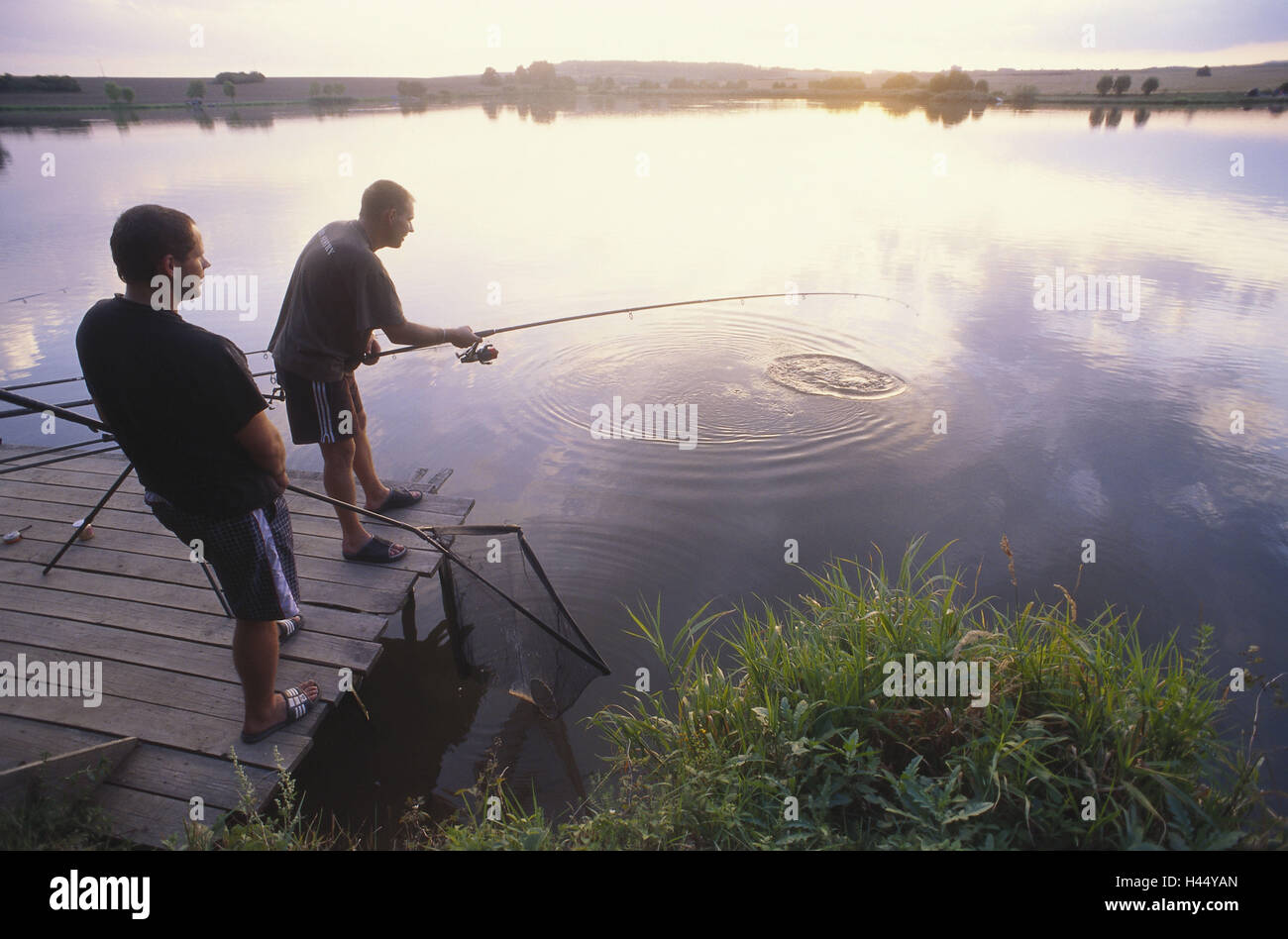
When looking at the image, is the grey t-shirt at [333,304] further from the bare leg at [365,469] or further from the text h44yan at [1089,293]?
the text h44yan at [1089,293]

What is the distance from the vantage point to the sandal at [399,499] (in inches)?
187

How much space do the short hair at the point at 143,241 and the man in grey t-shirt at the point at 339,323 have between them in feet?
4.18

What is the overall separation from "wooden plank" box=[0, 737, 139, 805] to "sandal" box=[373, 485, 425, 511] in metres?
2.03

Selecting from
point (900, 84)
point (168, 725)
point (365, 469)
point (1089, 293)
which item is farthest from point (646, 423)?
point (900, 84)

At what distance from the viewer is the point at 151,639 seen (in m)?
3.66

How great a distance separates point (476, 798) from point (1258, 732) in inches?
Result: 167

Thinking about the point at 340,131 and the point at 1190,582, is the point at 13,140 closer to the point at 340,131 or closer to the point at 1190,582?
the point at 340,131

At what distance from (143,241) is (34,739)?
8.00 feet

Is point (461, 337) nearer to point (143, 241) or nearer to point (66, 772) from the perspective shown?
point (143, 241)

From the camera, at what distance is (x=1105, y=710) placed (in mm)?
2750

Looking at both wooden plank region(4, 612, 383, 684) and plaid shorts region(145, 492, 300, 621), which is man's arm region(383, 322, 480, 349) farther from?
wooden plank region(4, 612, 383, 684)

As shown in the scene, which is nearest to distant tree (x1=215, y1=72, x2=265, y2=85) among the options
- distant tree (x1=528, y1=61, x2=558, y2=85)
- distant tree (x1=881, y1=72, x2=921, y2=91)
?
distant tree (x1=528, y1=61, x2=558, y2=85)

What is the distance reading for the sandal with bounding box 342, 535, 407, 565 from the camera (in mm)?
4312

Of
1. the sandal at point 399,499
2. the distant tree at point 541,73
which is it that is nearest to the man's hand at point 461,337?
the sandal at point 399,499
